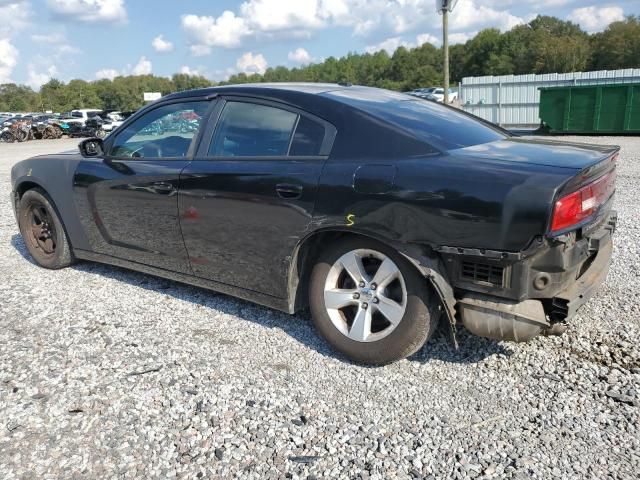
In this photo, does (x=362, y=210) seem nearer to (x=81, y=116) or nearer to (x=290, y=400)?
(x=290, y=400)

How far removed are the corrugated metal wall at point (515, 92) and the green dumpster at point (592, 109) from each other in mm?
4481

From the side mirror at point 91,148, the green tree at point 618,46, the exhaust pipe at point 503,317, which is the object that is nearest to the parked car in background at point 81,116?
the side mirror at point 91,148

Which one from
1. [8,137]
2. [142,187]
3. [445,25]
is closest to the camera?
[142,187]

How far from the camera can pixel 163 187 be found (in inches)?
156

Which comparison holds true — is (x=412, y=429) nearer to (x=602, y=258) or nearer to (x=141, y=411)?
(x=141, y=411)

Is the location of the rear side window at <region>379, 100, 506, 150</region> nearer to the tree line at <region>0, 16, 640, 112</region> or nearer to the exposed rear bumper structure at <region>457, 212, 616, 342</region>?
the exposed rear bumper structure at <region>457, 212, 616, 342</region>

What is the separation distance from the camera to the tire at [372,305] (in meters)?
3.04

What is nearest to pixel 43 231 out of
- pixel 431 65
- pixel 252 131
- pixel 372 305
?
pixel 252 131

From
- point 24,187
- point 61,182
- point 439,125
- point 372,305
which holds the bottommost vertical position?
point 372,305

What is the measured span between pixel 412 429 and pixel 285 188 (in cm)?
152

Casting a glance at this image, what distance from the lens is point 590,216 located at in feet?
9.44

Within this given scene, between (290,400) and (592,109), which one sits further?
(592,109)

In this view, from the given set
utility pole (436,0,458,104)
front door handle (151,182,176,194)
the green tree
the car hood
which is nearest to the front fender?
front door handle (151,182,176,194)

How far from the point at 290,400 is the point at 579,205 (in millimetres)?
1773
